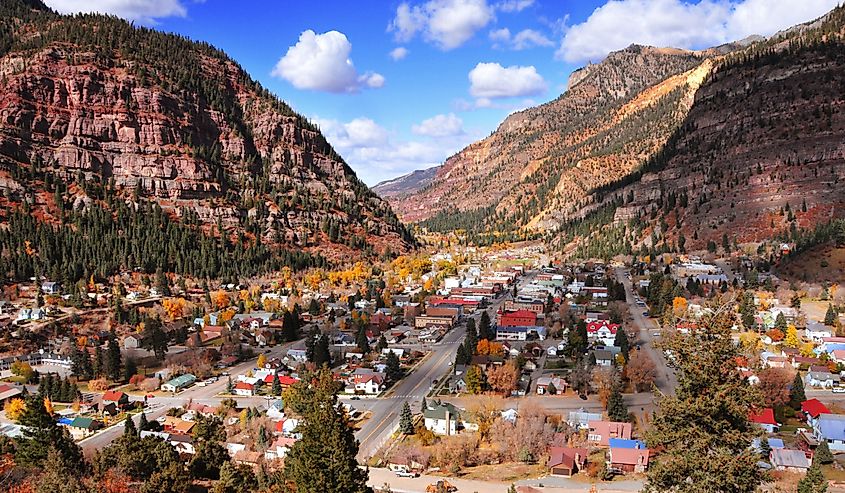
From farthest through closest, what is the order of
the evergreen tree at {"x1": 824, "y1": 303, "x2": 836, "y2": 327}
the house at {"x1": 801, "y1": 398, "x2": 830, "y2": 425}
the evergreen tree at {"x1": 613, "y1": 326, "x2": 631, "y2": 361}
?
the evergreen tree at {"x1": 824, "y1": 303, "x2": 836, "y2": 327} < the evergreen tree at {"x1": 613, "y1": 326, "x2": 631, "y2": 361} < the house at {"x1": 801, "y1": 398, "x2": 830, "y2": 425}

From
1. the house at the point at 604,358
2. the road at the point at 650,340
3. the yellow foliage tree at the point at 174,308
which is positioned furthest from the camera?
the yellow foliage tree at the point at 174,308

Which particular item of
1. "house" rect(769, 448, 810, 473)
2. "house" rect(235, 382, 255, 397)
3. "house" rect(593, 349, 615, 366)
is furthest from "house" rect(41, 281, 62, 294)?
"house" rect(769, 448, 810, 473)

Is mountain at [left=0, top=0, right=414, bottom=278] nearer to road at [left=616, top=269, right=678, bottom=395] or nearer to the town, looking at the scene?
the town

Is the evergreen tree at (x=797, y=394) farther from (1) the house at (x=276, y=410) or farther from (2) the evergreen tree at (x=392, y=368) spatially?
(1) the house at (x=276, y=410)

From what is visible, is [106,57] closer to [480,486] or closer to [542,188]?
[480,486]

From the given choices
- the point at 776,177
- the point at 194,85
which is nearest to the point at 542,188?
the point at 776,177

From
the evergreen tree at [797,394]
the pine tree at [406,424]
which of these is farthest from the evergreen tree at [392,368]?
the evergreen tree at [797,394]

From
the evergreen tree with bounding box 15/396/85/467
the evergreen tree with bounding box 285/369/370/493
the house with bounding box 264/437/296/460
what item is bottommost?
the house with bounding box 264/437/296/460
